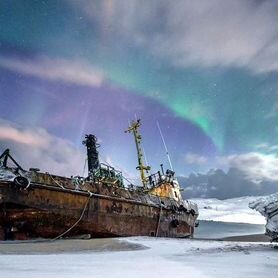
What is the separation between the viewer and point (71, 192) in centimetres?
1297

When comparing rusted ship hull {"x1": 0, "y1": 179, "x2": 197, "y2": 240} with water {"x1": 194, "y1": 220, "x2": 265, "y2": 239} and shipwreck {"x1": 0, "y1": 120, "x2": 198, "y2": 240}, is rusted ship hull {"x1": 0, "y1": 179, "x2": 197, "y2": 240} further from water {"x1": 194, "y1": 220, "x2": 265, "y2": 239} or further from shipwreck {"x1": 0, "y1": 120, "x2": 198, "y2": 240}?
water {"x1": 194, "y1": 220, "x2": 265, "y2": 239}

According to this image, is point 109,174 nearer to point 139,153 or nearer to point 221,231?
point 139,153

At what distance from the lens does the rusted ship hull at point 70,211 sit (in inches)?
467

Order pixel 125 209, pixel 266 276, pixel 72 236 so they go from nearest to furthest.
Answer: pixel 266 276, pixel 72 236, pixel 125 209

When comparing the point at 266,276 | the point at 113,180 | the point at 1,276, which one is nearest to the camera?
the point at 1,276

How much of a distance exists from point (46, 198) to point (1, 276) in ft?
29.6

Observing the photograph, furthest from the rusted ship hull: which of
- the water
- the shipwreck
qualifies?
the water

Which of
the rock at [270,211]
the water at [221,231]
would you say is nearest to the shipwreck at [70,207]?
the rock at [270,211]

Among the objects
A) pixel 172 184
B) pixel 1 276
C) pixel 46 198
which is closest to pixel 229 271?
pixel 1 276

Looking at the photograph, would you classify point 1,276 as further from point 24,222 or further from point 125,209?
point 125,209

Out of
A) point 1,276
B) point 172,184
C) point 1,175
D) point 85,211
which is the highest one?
point 172,184

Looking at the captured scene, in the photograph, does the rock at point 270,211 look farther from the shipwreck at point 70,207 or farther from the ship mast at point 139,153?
the ship mast at point 139,153

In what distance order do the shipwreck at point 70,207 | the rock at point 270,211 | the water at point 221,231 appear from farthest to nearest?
1. the water at point 221,231
2. the shipwreck at point 70,207
3. the rock at point 270,211

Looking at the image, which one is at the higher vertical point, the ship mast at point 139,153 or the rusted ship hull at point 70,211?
the ship mast at point 139,153
